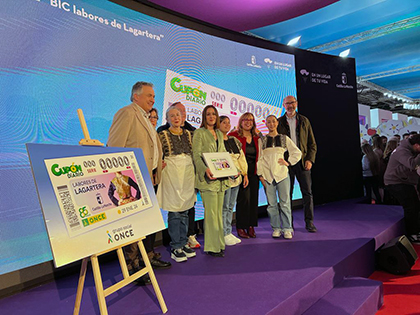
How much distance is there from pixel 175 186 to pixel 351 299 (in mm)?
1645

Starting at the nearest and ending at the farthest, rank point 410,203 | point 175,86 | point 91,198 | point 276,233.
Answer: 1. point 91,198
2. point 276,233
3. point 175,86
4. point 410,203

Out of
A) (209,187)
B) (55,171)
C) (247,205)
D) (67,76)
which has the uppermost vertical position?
(67,76)

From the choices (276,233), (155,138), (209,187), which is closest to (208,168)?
(209,187)

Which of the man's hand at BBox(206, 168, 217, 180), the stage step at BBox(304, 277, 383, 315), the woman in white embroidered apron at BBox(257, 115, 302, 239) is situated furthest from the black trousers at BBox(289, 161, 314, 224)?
the man's hand at BBox(206, 168, 217, 180)

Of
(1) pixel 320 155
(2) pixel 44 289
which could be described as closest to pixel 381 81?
(1) pixel 320 155

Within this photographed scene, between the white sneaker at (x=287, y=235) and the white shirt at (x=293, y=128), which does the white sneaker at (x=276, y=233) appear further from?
the white shirt at (x=293, y=128)

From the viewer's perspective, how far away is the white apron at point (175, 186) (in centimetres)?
272

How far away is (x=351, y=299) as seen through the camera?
7.59ft

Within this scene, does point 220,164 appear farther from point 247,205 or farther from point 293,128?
point 293,128

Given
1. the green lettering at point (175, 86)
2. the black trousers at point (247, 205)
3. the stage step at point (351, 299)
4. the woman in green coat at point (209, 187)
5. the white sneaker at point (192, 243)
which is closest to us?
the stage step at point (351, 299)

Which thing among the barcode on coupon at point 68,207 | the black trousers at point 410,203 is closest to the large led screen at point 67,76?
the barcode on coupon at point 68,207

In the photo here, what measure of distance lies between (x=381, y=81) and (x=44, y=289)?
15.3m

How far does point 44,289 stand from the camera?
240cm

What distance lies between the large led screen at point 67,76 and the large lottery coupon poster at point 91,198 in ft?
3.60
